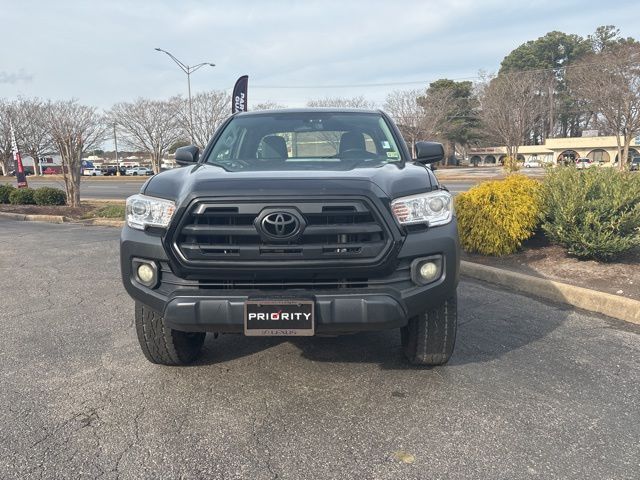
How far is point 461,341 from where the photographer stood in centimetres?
389

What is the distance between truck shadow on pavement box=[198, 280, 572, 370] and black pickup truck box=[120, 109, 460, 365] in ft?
2.87

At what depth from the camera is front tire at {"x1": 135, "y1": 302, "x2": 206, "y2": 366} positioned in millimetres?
3225

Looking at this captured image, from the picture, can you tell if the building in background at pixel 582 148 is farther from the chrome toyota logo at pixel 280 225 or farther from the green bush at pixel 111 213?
the chrome toyota logo at pixel 280 225

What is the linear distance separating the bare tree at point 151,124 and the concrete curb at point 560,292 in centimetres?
4708

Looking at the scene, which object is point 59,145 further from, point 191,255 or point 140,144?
point 140,144

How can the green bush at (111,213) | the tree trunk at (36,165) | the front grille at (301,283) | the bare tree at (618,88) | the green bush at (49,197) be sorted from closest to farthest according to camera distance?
the front grille at (301,283) < the green bush at (111,213) < the green bush at (49,197) < the bare tree at (618,88) < the tree trunk at (36,165)

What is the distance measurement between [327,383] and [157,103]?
5076 centimetres

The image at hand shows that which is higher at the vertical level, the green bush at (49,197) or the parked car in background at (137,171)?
the parked car in background at (137,171)

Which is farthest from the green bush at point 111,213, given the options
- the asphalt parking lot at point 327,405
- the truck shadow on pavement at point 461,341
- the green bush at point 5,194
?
the truck shadow on pavement at point 461,341

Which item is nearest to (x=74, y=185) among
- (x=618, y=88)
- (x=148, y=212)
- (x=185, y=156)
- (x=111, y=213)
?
(x=111, y=213)

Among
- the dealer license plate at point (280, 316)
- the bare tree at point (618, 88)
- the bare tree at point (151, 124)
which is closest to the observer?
the dealer license plate at point (280, 316)

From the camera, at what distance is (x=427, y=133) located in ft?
154

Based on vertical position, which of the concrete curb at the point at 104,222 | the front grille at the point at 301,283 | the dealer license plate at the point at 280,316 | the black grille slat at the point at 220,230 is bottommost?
the concrete curb at the point at 104,222

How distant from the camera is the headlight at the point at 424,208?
282 centimetres
